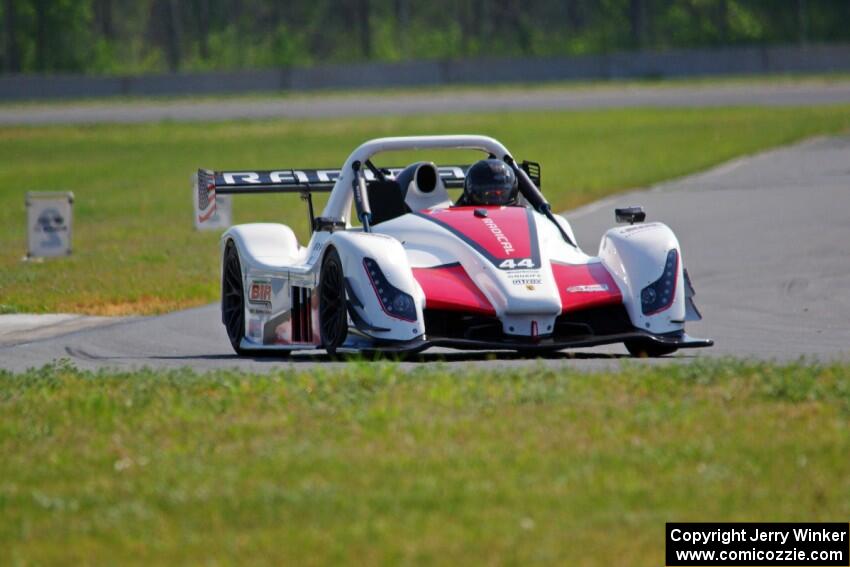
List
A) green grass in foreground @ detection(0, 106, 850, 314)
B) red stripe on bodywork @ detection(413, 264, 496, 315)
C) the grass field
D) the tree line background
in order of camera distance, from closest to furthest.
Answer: red stripe on bodywork @ detection(413, 264, 496, 315)
green grass in foreground @ detection(0, 106, 850, 314)
the grass field
the tree line background

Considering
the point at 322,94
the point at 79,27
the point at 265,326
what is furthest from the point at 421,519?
the point at 79,27

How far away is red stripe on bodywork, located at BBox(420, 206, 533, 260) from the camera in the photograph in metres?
11.2

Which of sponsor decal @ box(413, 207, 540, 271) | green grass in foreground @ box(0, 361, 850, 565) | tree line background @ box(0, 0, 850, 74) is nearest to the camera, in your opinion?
green grass in foreground @ box(0, 361, 850, 565)

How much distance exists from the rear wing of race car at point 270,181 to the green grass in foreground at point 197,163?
294 cm

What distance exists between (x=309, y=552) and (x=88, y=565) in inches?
29.3

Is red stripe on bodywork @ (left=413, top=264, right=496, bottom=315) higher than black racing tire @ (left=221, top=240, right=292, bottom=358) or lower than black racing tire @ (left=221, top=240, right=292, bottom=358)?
higher

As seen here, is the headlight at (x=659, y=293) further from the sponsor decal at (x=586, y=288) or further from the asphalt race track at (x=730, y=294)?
the asphalt race track at (x=730, y=294)

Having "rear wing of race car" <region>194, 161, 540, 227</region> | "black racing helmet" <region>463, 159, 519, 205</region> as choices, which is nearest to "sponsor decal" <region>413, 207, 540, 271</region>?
"black racing helmet" <region>463, 159, 519, 205</region>

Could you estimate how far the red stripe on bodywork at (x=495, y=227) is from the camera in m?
11.2

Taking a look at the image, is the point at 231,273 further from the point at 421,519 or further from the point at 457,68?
the point at 457,68

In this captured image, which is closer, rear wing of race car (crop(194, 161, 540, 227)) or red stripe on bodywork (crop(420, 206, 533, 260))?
red stripe on bodywork (crop(420, 206, 533, 260))

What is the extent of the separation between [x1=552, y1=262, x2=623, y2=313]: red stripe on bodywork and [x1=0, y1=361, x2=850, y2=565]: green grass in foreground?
1355 millimetres

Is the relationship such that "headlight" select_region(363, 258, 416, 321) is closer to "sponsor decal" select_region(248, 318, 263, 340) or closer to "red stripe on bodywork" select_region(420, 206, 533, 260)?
"red stripe on bodywork" select_region(420, 206, 533, 260)
